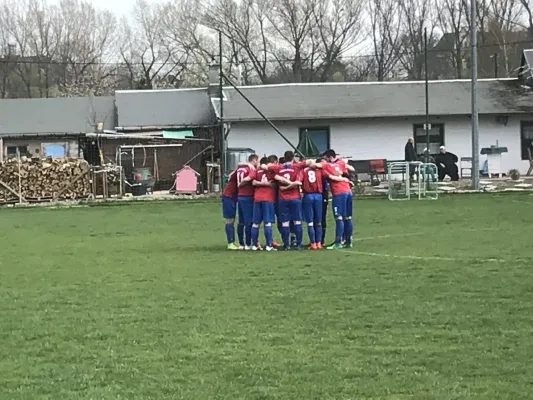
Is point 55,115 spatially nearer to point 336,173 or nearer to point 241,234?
point 241,234

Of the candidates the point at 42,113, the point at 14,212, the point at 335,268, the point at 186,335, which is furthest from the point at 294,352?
the point at 42,113

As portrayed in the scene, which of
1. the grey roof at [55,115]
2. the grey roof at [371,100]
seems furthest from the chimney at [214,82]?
the grey roof at [55,115]

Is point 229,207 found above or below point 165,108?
below

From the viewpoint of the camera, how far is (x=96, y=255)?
1666 centimetres

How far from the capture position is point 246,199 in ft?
56.1

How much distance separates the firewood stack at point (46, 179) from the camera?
35.5 m

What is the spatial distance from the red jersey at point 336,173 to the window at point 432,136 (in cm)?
2602

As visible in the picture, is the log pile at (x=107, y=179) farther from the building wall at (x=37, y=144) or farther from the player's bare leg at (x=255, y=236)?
the player's bare leg at (x=255, y=236)

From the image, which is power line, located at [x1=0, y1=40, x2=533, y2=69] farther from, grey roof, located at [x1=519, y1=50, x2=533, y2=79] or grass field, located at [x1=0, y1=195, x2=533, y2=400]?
grass field, located at [x1=0, y1=195, x2=533, y2=400]

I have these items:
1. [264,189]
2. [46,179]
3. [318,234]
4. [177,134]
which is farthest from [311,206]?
[177,134]

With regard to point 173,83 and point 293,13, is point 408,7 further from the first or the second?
point 173,83

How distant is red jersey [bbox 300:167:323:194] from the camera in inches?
664

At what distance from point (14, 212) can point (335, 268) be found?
19.5 metres

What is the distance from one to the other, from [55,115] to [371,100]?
16606 mm
